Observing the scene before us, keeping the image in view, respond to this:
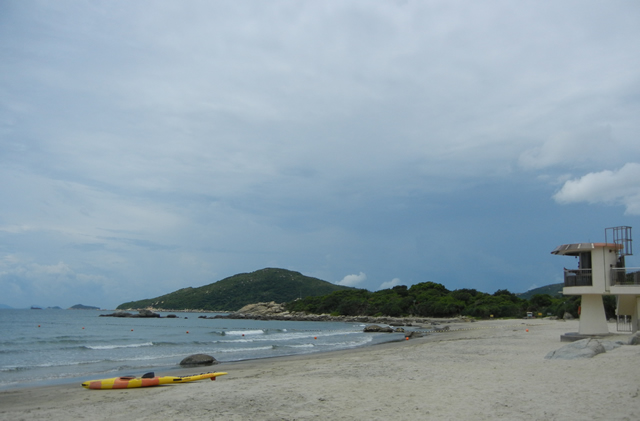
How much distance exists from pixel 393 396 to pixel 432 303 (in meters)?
71.9

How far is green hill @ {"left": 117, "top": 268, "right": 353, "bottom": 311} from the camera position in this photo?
141 metres

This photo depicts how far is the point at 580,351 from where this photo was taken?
12.5m

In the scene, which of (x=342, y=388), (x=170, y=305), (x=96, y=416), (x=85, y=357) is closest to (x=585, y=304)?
(x=342, y=388)

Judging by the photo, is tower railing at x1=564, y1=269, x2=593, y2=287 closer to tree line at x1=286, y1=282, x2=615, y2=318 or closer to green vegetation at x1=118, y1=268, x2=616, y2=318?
green vegetation at x1=118, y1=268, x2=616, y2=318

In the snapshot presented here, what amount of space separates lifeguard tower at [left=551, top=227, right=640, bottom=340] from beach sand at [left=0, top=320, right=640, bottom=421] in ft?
13.9

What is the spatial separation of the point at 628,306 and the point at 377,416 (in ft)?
59.4

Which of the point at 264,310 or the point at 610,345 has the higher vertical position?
the point at 610,345

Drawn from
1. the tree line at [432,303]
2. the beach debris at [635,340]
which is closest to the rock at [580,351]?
the beach debris at [635,340]

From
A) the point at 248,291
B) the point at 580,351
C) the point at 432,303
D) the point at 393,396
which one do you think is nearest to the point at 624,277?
the point at 580,351

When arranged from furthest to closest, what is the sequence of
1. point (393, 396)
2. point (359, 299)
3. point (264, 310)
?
1. point (264, 310)
2. point (359, 299)
3. point (393, 396)

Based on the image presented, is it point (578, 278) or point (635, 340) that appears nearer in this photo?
point (635, 340)

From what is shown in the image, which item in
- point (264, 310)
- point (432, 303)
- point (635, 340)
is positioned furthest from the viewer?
point (264, 310)

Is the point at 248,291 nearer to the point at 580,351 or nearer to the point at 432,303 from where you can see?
the point at 432,303

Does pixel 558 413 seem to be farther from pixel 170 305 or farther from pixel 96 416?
pixel 170 305
